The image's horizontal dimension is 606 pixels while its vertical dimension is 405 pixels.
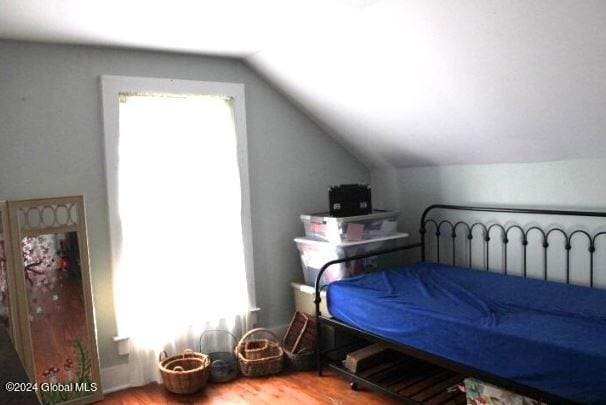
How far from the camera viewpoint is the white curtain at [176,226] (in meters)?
3.17

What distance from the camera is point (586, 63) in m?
2.21

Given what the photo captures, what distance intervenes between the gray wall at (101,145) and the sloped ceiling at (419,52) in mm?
146

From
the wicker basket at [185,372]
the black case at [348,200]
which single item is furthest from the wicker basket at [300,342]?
the black case at [348,200]

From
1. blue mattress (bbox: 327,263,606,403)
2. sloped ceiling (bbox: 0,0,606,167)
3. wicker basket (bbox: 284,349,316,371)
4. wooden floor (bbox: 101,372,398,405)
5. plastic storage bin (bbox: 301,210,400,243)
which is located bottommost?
wooden floor (bbox: 101,372,398,405)

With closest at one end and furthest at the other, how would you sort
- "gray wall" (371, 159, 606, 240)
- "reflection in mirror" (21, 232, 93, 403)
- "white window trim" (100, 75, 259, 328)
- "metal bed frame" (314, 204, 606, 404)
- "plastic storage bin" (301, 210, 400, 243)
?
"metal bed frame" (314, 204, 606, 404) < "reflection in mirror" (21, 232, 93, 403) < "gray wall" (371, 159, 606, 240) < "white window trim" (100, 75, 259, 328) < "plastic storage bin" (301, 210, 400, 243)

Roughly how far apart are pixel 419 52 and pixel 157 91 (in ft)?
5.38

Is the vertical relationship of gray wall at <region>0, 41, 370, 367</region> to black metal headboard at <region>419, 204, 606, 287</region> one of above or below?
above

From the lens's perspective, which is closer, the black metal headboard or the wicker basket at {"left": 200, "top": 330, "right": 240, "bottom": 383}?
the black metal headboard

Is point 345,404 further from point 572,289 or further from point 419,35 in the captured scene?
point 419,35

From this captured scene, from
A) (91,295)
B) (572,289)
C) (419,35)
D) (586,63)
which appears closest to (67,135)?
(91,295)

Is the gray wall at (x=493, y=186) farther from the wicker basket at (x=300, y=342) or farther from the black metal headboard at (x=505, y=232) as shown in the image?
the wicker basket at (x=300, y=342)

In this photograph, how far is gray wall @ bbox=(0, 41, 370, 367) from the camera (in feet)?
9.36

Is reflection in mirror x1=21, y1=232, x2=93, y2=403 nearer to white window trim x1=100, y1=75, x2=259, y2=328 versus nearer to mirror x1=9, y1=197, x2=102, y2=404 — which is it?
mirror x1=9, y1=197, x2=102, y2=404

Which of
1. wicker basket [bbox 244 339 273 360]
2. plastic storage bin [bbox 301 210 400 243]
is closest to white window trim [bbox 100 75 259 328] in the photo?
wicker basket [bbox 244 339 273 360]
